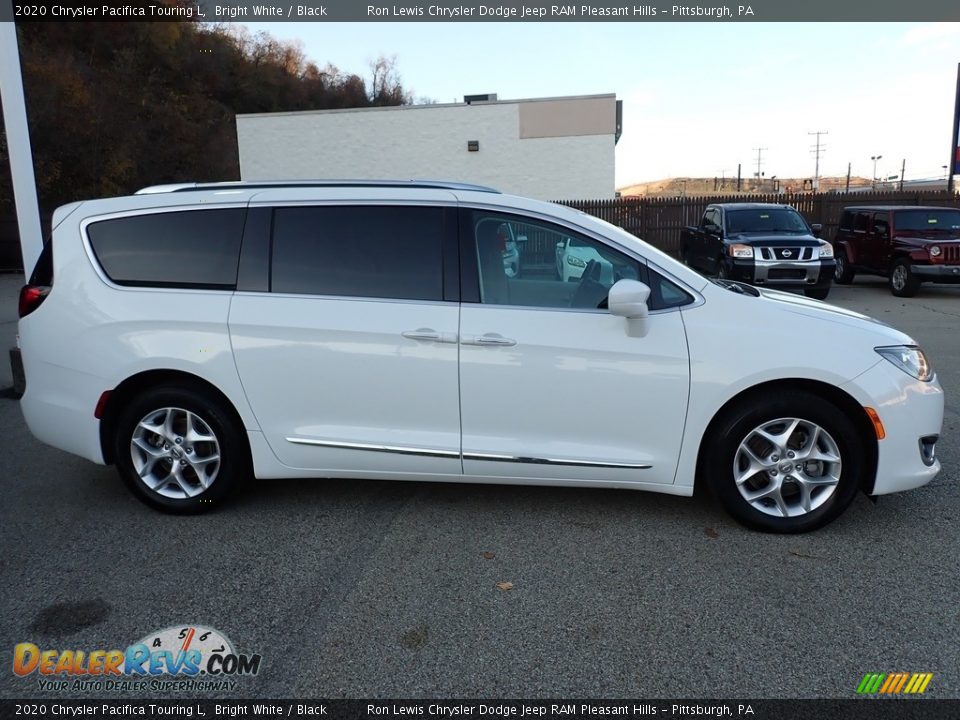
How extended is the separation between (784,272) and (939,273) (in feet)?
9.97

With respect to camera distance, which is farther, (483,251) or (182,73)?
(182,73)

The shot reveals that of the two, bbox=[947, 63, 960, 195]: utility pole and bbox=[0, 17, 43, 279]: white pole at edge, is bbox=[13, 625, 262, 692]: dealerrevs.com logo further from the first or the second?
bbox=[947, 63, 960, 195]: utility pole

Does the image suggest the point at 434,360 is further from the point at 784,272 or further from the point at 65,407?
the point at 784,272

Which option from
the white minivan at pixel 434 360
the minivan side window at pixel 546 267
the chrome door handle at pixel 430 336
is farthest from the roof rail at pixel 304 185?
the chrome door handle at pixel 430 336

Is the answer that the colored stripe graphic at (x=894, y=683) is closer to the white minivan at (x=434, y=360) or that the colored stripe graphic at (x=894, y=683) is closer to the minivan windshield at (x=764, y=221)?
the white minivan at (x=434, y=360)

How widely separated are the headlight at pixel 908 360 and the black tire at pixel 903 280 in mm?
11660

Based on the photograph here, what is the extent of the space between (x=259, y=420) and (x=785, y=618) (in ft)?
8.98

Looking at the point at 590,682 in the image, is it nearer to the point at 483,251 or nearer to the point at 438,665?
the point at 438,665

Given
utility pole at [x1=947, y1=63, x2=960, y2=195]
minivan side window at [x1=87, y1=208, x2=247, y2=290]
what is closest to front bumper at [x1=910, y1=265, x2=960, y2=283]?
utility pole at [x1=947, y1=63, x2=960, y2=195]

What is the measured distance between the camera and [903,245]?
14.0 metres

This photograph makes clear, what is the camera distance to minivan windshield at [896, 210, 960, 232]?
46.8 feet

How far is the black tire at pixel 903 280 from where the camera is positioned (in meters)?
13.9

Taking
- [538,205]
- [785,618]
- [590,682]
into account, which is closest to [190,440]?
[538,205]

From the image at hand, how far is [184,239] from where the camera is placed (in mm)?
4105
